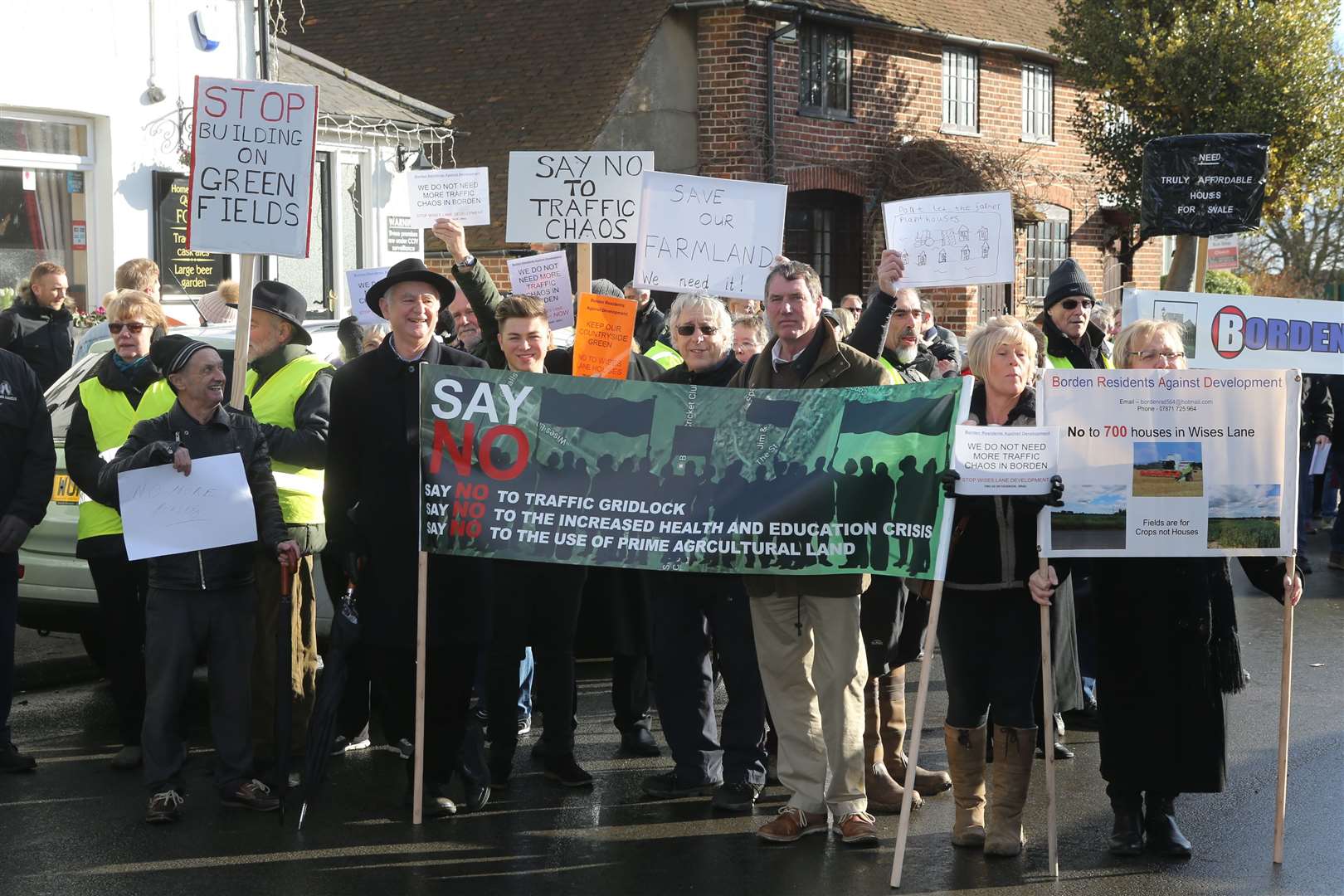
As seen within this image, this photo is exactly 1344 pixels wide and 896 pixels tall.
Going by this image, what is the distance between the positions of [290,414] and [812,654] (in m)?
2.61

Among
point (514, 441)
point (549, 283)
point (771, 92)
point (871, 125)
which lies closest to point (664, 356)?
point (549, 283)

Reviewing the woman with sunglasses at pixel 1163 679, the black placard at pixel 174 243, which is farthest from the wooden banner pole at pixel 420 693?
the black placard at pixel 174 243

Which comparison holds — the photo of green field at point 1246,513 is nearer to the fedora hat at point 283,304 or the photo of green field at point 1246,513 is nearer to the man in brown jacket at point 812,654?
the man in brown jacket at point 812,654

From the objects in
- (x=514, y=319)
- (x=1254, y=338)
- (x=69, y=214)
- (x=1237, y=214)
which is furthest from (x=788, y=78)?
(x=514, y=319)

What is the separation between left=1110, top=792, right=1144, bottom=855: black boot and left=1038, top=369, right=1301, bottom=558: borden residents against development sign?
990 mm

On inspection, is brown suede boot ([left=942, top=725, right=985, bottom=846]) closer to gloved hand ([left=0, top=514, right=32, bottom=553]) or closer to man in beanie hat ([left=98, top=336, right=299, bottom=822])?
man in beanie hat ([left=98, top=336, right=299, bottom=822])

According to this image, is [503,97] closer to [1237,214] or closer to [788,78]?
[788,78]

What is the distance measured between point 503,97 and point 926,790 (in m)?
17.7

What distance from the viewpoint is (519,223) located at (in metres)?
9.23

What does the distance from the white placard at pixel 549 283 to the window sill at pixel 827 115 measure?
44.6 ft

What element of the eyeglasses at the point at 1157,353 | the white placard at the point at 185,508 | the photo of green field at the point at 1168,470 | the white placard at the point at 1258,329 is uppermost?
the white placard at the point at 1258,329

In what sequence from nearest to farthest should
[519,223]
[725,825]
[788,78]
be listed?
1. [725,825]
2. [519,223]
3. [788,78]

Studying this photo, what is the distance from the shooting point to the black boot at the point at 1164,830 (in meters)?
5.77

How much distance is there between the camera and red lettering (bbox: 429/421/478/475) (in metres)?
6.26
